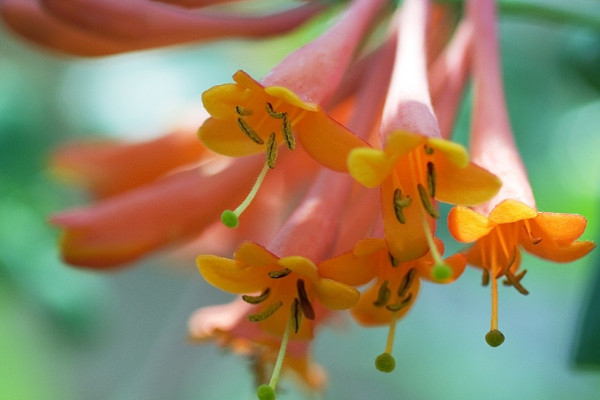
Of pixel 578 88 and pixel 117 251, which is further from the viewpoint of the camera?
pixel 578 88

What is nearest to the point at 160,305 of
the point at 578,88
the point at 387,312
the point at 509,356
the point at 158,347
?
the point at 158,347

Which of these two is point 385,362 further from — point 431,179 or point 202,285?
point 202,285

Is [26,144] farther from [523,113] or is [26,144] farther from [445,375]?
[445,375]

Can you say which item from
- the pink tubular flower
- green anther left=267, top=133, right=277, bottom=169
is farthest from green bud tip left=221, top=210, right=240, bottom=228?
the pink tubular flower

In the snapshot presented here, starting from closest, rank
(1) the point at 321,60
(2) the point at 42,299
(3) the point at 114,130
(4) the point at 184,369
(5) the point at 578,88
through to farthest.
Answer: (1) the point at 321,60
(5) the point at 578,88
(2) the point at 42,299
(3) the point at 114,130
(4) the point at 184,369

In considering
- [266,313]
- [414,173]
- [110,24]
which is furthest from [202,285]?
[414,173]

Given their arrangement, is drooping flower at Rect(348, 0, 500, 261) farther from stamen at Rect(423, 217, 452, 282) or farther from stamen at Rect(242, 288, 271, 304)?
stamen at Rect(242, 288, 271, 304)

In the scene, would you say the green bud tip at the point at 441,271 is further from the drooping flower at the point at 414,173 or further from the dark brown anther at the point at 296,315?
the dark brown anther at the point at 296,315
